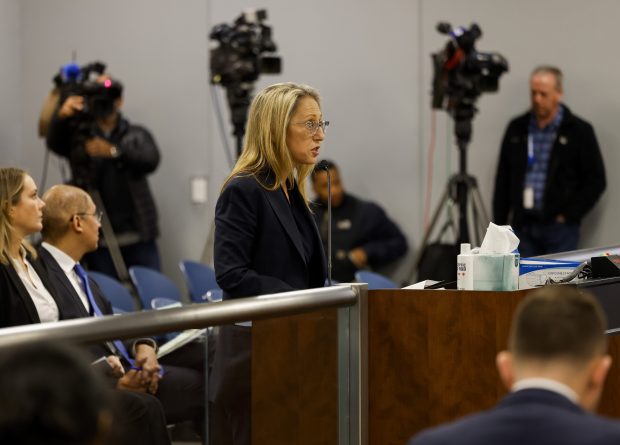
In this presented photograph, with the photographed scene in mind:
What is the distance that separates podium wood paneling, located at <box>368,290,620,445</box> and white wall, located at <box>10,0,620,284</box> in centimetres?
472

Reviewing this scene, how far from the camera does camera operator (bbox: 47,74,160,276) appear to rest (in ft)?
24.9

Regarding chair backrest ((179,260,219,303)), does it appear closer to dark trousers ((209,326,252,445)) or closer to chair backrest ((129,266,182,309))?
chair backrest ((129,266,182,309))

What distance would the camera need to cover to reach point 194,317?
2508mm

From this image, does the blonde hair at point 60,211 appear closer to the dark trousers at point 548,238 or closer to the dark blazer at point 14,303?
the dark blazer at point 14,303

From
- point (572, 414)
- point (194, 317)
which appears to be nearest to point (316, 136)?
point (194, 317)

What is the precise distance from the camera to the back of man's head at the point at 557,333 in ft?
5.26

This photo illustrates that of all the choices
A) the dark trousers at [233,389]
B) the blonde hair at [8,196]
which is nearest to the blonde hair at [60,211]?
the blonde hair at [8,196]

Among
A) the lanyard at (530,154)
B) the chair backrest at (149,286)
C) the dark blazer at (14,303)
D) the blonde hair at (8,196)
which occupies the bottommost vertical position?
the chair backrest at (149,286)

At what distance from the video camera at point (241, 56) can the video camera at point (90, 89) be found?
0.74m

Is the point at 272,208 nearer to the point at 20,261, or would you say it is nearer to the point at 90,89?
the point at 20,261

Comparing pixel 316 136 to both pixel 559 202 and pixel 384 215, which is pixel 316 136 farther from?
pixel 384 215

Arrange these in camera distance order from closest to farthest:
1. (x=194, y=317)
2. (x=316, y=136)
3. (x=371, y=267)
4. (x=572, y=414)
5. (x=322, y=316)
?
(x=572, y=414)
(x=194, y=317)
(x=322, y=316)
(x=316, y=136)
(x=371, y=267)

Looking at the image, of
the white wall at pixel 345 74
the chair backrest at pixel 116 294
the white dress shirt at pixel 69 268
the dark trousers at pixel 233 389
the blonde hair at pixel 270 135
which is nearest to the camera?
the dark trousers at pixel 233 389

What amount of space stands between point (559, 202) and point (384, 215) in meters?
1.29
